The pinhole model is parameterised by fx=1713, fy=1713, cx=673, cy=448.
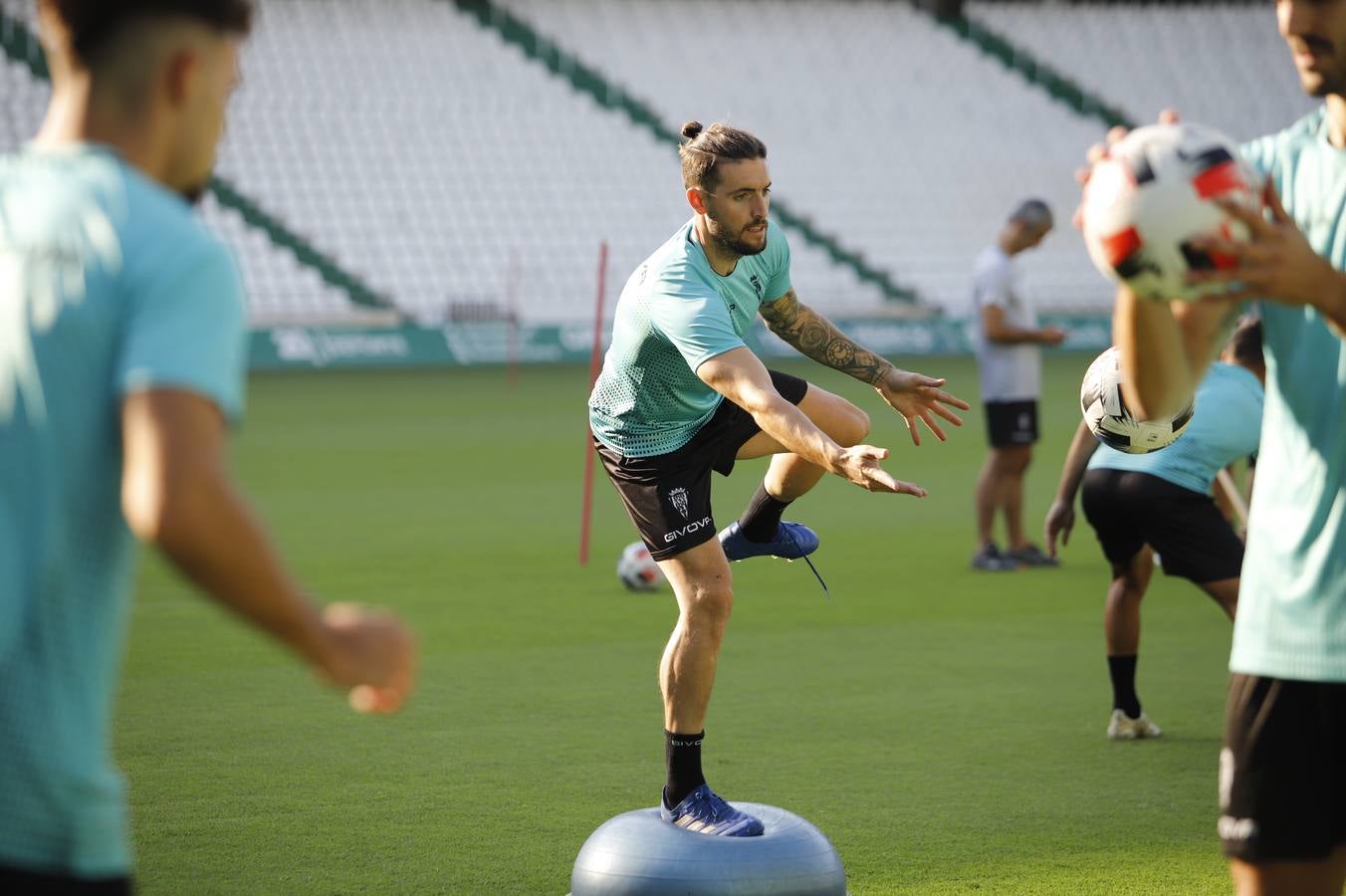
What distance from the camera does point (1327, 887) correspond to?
3137mm

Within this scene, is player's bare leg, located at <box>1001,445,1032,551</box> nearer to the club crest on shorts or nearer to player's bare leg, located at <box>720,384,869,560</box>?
player's bare leg, located at <box>720,384,869,560</box>

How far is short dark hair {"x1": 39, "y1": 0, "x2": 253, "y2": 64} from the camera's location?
2.23 metres

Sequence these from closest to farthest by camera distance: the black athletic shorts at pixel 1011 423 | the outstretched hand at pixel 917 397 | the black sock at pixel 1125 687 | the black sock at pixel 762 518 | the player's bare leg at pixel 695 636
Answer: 1. the player's bare leg at pixel 695 636
2. the outstretched hand at pixel 917 397
3. the black sock at pixel 762 518
4. the black sock at pixel 1125 687
5. the black athletic shorts at pixel 1011 423

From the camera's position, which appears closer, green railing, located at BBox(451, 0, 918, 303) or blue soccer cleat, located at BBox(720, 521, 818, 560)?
blue soccer cleat, located at BBox(720, 521, 818, 560)

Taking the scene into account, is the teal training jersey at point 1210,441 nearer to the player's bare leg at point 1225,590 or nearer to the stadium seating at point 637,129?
the player's bare leg at point 1225,590

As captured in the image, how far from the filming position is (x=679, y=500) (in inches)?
222

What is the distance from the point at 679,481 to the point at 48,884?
3.64 metres

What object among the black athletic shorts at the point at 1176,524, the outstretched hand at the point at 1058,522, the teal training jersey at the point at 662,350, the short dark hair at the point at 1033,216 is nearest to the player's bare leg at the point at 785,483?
the teal training jersey at the point at 662,350

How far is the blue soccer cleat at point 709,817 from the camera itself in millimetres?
4957

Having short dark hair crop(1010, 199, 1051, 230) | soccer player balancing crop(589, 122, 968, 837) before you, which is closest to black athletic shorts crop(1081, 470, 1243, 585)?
soccer player balancing crop(589, 122, 968, 837)

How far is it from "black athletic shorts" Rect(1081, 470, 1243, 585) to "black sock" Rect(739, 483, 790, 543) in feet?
4.44

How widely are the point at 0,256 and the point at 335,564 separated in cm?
957

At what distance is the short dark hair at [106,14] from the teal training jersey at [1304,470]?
1975 mm

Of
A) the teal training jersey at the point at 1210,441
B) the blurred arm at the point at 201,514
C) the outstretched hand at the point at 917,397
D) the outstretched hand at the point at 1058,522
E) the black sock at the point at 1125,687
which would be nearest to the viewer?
the blurred arm at the point at 201,514
